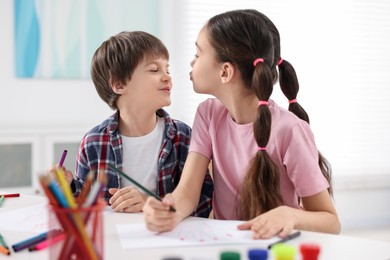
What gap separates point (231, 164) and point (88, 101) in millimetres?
1454

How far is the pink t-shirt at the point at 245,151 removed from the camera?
1284mm

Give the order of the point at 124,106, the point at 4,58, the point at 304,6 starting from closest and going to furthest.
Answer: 1. the point at 124,106
2. the point at 4,58
3. the point at 304,6

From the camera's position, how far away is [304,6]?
3172mm

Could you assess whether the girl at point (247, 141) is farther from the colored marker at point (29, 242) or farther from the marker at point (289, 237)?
the colored marker at point (29, 242)

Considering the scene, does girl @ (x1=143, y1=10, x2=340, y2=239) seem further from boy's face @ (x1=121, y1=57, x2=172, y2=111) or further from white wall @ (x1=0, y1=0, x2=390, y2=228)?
white wall @ (x1=0, y1=0, x2=390, y2=228)

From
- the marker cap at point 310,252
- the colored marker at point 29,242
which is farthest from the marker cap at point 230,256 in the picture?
the colored marker at point 29,242

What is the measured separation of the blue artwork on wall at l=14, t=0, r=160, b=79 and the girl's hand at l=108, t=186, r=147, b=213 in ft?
5.13

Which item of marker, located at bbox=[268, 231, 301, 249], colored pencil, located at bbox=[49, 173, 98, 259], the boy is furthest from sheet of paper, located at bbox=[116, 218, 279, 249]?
the boy

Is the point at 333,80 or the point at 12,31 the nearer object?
the point at 12,31

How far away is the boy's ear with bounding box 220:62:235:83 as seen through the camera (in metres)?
1.40

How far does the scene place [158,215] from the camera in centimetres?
100

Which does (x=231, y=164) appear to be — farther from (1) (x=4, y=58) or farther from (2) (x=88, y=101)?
(1) (x=4, y=58)

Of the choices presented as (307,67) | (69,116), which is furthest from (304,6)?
(69,116)

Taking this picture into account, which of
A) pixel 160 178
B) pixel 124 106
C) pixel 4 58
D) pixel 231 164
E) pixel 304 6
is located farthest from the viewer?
pixel 304 6
